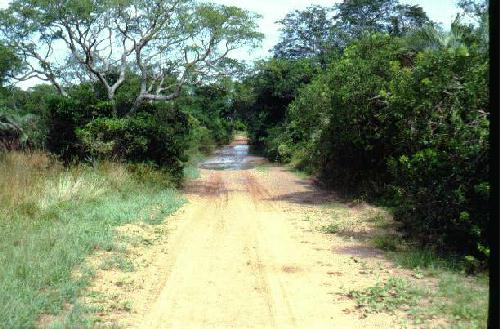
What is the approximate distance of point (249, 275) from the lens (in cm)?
758

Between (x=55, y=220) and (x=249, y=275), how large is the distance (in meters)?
4.48

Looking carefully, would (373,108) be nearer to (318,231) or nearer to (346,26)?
(318,231)

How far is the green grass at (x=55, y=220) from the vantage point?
5.92 m

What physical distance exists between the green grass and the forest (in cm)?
4

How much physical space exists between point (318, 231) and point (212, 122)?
1576 inches

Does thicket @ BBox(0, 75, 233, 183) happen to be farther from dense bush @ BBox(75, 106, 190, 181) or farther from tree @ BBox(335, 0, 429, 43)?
tree @ BBox(335, 0, 429, 43)

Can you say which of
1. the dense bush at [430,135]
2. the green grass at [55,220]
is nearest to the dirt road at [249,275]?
the green grass at [55,220]

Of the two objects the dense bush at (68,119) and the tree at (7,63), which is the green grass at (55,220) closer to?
the dense bush at (68,119)

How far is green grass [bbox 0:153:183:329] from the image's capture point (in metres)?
5.92

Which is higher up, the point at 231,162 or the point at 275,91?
the point at 275,91

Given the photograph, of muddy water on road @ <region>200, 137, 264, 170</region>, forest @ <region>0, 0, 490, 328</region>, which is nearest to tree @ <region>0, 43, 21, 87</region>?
forest @ <region>0, 0, 490, 328</region>

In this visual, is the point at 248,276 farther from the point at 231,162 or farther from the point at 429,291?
the point at 231,162

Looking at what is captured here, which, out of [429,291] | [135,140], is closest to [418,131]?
[429,291]

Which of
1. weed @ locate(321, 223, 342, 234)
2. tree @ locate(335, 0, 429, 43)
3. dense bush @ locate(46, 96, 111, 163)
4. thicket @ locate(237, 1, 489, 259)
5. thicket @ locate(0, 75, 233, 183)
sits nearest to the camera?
thicket @ locate(237, 1, 489, 259)
